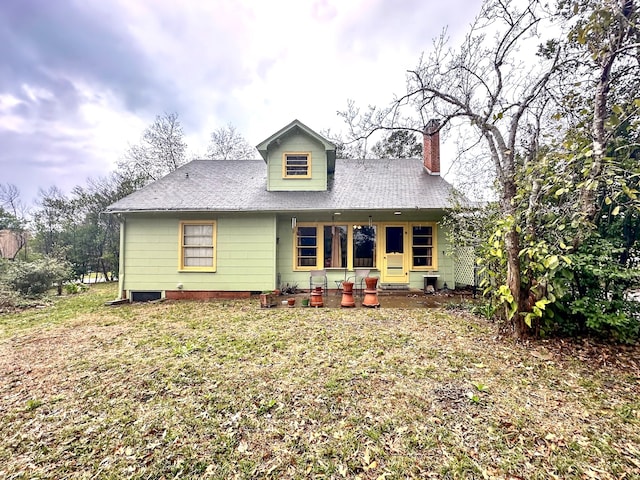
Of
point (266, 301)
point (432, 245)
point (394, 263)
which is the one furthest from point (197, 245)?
point (432, 245)

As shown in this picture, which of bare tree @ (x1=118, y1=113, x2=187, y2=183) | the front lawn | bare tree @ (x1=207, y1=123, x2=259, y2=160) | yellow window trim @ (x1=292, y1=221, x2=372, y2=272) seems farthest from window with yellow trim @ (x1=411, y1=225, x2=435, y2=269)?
bare tree @ (x1=118, y1=113, x2=187, y2=183)

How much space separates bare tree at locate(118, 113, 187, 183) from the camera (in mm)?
18234

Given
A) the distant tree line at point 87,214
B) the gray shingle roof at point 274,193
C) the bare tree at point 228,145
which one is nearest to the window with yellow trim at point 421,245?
the gray shingle roof at point 274,193

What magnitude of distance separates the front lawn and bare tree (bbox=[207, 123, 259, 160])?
18041mm

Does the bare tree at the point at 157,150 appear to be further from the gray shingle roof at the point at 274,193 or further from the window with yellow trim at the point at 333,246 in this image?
the window with yellow trim at the point at 333,246

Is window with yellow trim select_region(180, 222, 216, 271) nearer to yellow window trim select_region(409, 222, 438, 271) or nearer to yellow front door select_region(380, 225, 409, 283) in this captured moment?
yellow front door select_region(380, 225, 409, 283)

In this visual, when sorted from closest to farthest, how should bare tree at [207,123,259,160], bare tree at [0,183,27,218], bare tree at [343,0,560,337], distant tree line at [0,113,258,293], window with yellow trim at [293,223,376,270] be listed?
bare tree at [343,0,560,337] → window with yellow trim at [293,223,376,270] → distant tree line at [0,113,258,293] → bare tree at [0,183,27,218] → bare tree at [207,123,259,160]

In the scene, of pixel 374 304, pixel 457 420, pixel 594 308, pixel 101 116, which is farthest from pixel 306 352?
pixel 101 116

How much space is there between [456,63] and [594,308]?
4.88 meters

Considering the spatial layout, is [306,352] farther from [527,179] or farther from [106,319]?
[106,319]

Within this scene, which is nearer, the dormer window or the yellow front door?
the yellow front door

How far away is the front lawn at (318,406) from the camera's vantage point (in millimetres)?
2195

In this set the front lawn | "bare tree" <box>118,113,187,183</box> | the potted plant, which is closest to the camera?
the front lawn

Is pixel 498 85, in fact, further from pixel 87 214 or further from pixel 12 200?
pixel 12 200
